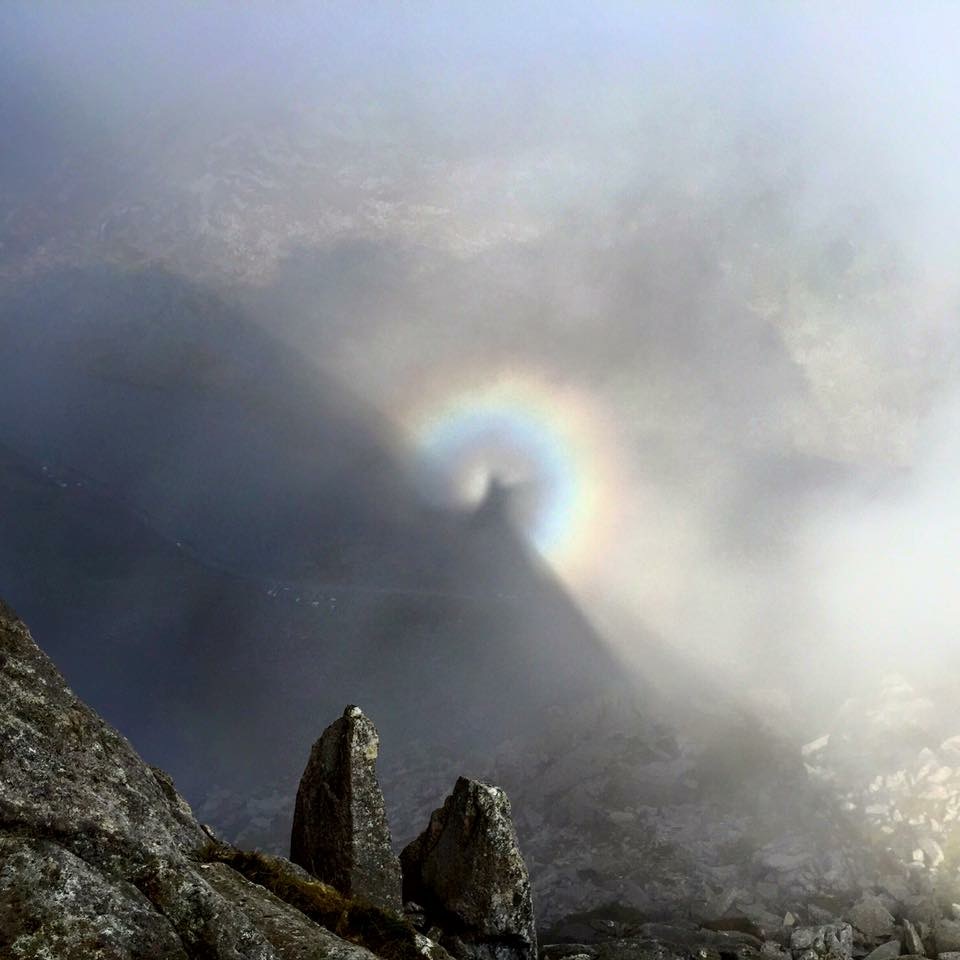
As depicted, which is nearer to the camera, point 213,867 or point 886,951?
point 213,867

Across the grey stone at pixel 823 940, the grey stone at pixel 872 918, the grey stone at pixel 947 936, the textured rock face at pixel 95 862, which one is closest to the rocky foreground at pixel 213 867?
the textured rock face at pixel 95 862

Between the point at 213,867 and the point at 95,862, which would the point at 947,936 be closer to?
the point at 213,867

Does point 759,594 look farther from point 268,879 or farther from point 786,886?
point 268,879

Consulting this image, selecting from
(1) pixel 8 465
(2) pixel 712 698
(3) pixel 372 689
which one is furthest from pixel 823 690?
(1) pixel 8 465

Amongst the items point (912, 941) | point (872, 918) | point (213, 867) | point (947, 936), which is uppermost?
point (872, 918)

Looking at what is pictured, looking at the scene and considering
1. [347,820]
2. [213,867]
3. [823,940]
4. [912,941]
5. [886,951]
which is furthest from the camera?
[823,940]

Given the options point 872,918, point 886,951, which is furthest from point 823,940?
point 872,918

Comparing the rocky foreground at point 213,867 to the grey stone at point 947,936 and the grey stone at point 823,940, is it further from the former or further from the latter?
the grey stone at point 947,936

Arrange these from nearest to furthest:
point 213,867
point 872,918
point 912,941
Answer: point 213,867
point 912,941
point 872,918
